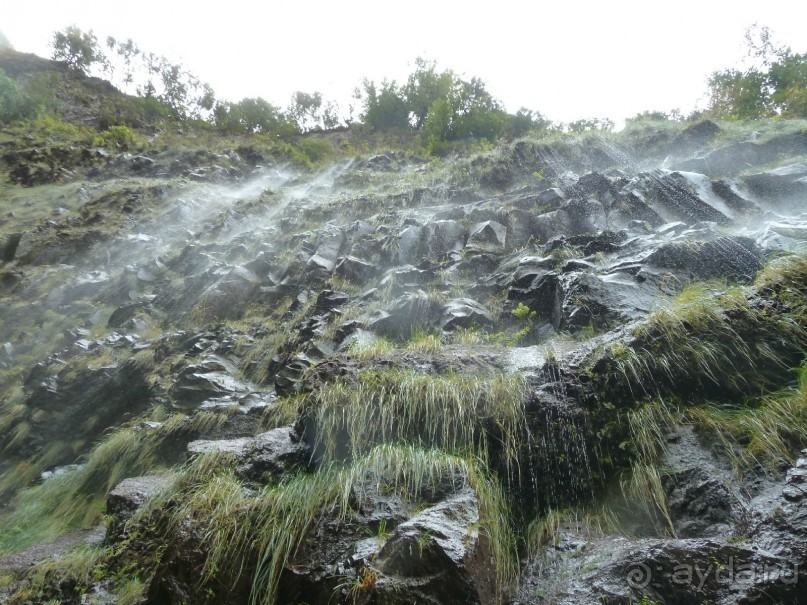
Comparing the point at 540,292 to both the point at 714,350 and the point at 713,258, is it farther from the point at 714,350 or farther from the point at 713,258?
the point at 714,350

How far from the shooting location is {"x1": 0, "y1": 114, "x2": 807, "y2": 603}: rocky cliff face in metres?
3.18

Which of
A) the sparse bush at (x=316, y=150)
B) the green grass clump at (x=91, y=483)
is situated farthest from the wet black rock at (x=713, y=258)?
the sparse bush at (x=316, y=150)

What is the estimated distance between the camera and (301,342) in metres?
7.80

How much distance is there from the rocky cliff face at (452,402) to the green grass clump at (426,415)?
3 cm

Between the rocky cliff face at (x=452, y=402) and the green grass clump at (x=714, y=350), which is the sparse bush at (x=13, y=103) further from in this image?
the green grass clump at (x=714, y=350)

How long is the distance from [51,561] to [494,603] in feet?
14.4

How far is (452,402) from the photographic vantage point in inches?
181

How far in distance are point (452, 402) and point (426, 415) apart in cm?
30

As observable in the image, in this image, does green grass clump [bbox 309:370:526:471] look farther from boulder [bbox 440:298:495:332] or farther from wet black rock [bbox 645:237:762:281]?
wet black rock [bbox 645:237:762:281]

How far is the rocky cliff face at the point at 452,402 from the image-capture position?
3180mm

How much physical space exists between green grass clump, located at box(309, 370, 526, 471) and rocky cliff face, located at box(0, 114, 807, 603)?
3 centimetres

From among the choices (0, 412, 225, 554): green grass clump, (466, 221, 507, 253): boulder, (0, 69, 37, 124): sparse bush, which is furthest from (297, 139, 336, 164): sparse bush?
(0, 412, 225, 554): green grass clump

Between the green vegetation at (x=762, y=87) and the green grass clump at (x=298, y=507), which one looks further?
the green vegetation at (x=762, y=87)

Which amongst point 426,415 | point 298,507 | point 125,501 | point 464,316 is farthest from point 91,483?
point 464,316
